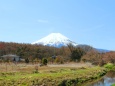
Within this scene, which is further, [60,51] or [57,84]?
[60,51]

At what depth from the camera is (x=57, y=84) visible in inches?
1115

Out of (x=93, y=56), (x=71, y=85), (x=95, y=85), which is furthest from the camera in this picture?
(x=93, y=56)

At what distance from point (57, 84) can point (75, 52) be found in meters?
68.5

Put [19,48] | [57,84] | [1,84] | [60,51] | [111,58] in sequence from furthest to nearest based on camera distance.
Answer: [60,51] → [19,48] → [111,58] → [57,84] → [1,84]

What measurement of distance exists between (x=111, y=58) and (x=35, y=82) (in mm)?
58454

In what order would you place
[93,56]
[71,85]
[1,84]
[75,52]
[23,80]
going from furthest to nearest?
[75,52] → [93,56] → [71,85] → [23,80] → [1,84]

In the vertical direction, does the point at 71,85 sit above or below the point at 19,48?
below

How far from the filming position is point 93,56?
90000mm

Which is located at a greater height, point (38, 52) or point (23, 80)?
point (38, 52)

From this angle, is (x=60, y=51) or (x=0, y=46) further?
(x=60, y=51)

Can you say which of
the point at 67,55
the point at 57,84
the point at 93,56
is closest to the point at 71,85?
the point at 57,84

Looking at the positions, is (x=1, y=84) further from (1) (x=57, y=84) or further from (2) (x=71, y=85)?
(2) (x=71, y=85)

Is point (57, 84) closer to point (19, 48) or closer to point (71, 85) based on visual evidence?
point (71, 85)

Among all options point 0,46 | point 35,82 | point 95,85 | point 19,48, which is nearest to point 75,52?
point 19,48
